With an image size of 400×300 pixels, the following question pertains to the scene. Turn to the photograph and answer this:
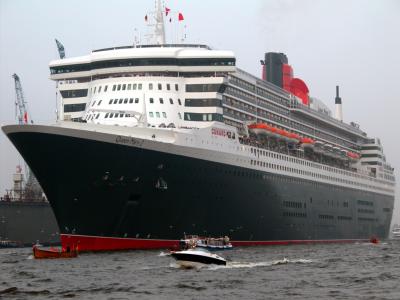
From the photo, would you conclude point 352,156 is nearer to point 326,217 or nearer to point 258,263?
point 326,217

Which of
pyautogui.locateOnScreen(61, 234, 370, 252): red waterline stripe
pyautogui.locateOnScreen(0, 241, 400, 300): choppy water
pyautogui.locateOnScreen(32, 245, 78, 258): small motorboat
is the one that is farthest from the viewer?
pyautogui.locateOnScreen(61, 234, 370, 252): red waterline stripe

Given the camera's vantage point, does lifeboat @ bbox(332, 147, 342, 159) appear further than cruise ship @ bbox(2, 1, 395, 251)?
Yes

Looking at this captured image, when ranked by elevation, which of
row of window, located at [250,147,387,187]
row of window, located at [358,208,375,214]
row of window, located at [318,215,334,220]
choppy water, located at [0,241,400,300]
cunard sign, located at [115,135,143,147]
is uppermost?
row of window, located at [250,147,387,187]

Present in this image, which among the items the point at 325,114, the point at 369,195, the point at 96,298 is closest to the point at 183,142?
the point at 96,298

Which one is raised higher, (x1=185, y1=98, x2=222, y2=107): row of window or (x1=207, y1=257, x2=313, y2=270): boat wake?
(x1=185, y1=98, x2=222, y2=107): row of window

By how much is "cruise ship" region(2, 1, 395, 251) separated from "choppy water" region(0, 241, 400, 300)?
3635 millimetres

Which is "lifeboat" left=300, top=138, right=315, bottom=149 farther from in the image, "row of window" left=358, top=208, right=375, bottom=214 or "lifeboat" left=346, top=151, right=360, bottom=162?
"row of window" left=358, top=208, right=375, bottom=214

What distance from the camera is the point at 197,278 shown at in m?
38.9

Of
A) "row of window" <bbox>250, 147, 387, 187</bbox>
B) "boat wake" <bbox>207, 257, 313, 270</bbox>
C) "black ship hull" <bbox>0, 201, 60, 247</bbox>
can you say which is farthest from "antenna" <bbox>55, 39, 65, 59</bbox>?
"boat wake" <bbox>207, 257, 313, 270</bbox>

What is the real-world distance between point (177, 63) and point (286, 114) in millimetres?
22045

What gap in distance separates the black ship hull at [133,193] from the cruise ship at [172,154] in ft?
0.24

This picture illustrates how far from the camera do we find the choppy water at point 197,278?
33.3 metres

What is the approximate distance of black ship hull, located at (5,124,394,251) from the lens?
5231 centimetres

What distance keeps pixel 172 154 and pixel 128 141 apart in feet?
12.9
